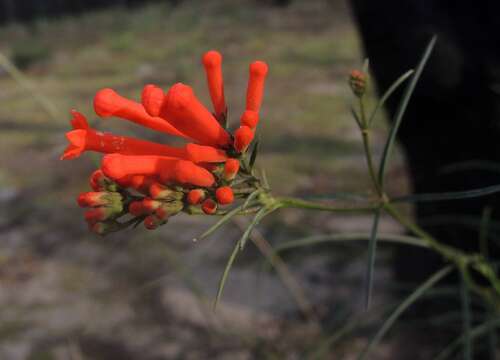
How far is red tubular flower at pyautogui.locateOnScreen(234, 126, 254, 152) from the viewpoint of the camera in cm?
86

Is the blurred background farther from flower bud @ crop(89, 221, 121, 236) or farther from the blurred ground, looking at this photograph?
flower bud @ crop(89, 221, 121, 236)

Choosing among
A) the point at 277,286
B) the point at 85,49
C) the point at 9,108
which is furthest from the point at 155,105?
the point at 85,49

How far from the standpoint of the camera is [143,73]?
6.23m

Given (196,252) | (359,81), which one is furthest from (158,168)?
(196,252)

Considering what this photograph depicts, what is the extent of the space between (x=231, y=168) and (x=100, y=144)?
16 cm

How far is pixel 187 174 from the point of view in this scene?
84cm

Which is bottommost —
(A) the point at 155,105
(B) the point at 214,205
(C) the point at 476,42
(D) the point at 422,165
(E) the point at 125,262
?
(E) the point at 125,262

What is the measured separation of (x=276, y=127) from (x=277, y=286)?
184cm

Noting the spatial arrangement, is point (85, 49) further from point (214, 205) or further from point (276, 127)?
point (214, 205)

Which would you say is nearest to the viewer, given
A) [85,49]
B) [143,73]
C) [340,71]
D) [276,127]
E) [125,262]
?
[125,262]

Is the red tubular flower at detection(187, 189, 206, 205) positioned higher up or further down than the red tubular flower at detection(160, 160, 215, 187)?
further down

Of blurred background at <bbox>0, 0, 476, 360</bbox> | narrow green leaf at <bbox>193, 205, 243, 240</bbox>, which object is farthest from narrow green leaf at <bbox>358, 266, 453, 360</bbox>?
narrow green leaf at <bbox>193, 205, 243, 240</bbox>

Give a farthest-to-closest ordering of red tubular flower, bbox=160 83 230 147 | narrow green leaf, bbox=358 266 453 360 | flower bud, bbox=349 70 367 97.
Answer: narrow green leaf, bbox=358 266 453 360 < flower bud, bbox=349 70 367 97 < red tubular flower, bbox=160 83 230 147

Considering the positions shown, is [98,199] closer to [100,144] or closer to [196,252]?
[100,144]
